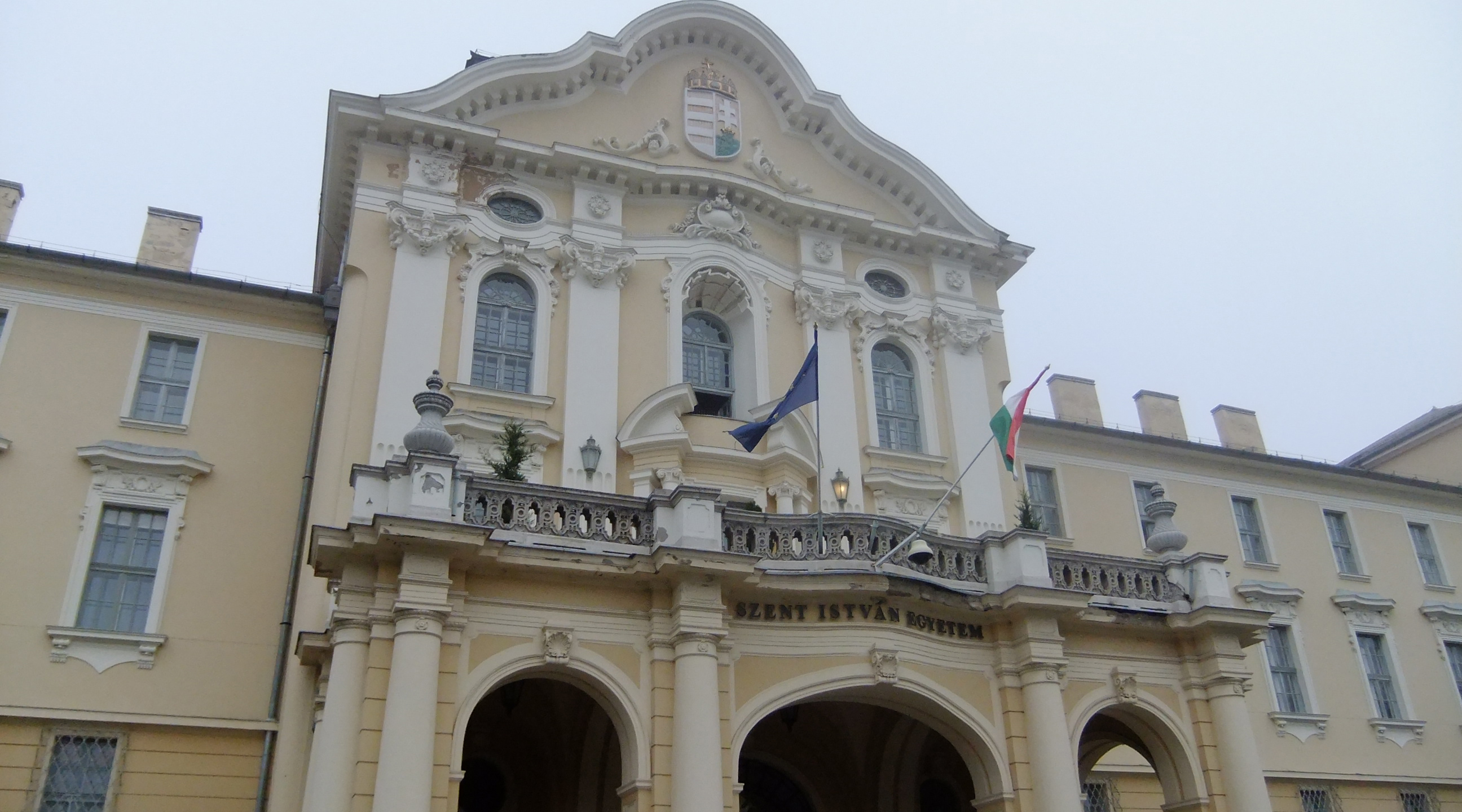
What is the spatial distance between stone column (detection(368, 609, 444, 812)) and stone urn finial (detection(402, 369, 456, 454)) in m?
2.12

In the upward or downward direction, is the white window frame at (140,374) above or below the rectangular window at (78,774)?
above

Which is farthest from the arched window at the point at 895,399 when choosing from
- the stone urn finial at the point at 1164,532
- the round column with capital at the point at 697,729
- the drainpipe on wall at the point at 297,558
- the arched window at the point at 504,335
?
the drainpipe on wall at the point at 297,558

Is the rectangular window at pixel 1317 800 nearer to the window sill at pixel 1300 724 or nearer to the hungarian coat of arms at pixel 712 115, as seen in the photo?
the window sill at pixel 1300 724

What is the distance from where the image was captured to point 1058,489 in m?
26.5

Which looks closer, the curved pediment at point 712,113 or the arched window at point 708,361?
the arched window at point 708,361

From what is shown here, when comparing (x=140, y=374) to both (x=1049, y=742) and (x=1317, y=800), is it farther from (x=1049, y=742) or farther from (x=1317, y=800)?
(x=1317, y=800)

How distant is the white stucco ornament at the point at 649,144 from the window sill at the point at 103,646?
11248 mm

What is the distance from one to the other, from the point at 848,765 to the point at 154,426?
12925 millimetres

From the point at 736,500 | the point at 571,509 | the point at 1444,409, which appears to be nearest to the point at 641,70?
the point at 736,500

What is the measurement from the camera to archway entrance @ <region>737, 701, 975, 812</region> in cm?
1934

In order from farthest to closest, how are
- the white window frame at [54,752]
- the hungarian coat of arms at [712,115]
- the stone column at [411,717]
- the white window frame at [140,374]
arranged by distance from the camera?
the hungarian coat of arms at [712,115], the white window frame at [140,374], the white window frame at [54,752], the stone column at [411,717]

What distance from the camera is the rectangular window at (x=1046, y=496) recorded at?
2602 centimetres

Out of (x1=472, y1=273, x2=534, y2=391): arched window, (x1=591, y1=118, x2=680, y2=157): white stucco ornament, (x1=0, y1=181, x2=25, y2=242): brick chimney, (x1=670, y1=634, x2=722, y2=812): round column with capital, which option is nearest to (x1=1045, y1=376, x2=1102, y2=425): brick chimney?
(x1=591, y1=118, x2=680, y2=157): white stucco ornament

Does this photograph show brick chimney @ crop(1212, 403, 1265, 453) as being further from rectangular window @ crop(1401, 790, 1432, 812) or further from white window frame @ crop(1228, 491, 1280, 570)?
rectangular window @ crop(1401, 790, 1432, 812)
